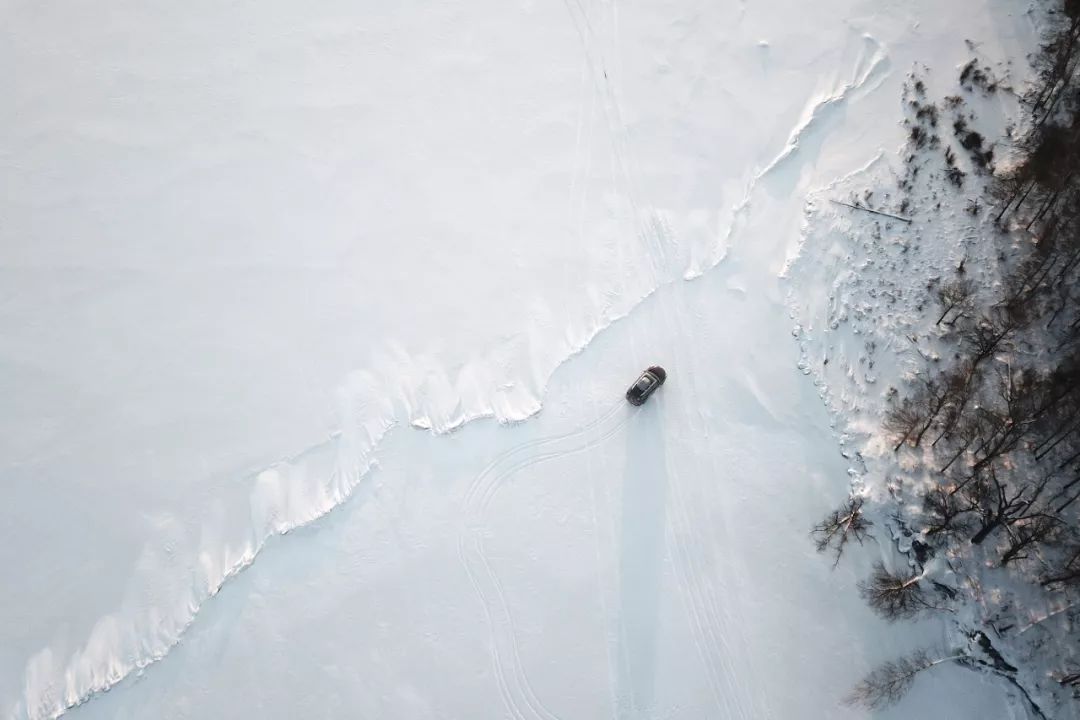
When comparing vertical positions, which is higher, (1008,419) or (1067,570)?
(1008,419)

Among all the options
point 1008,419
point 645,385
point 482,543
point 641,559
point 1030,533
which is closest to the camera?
point 1030,533

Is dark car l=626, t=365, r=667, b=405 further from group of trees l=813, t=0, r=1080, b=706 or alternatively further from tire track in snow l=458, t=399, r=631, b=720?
group of trees l=813, t=0, r=1080, b=706

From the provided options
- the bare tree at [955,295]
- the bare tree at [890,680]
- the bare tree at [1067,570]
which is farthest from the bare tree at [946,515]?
the bare tree at [955,295]

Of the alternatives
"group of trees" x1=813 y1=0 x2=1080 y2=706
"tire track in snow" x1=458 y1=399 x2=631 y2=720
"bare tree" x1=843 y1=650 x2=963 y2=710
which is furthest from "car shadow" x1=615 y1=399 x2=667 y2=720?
"bare tree" x1=843 y1=650 x2=963 y2=710

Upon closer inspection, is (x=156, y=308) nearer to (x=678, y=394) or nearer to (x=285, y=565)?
(x=285, y=565)

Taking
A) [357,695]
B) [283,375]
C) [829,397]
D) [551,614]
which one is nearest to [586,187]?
[829,397]

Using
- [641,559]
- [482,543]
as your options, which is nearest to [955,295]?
[641,559]

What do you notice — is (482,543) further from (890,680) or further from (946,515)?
(946,515)
